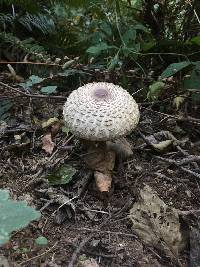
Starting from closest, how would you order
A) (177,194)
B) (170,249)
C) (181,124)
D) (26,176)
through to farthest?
1. (170,249)
2. (177,194)
3. (26,176)
4. (181,124)

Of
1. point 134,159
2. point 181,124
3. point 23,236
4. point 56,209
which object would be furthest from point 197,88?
point 23,236

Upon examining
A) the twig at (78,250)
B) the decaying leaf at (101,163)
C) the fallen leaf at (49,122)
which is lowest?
the twig at (78,250)

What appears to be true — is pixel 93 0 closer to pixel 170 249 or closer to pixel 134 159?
pixel 134 159

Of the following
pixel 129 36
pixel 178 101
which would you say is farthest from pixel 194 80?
pixel 129 36

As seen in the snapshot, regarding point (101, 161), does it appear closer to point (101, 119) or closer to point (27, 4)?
point (101, 119)

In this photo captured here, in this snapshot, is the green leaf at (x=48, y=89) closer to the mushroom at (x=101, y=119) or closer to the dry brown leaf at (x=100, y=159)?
the mushroom at (x=101, y=119)

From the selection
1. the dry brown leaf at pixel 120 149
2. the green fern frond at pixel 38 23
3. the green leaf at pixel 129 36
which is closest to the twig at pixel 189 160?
the dry brown leaf at pixel 120 149
